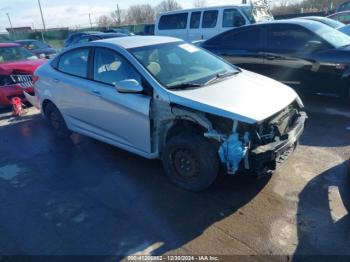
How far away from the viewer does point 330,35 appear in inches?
262

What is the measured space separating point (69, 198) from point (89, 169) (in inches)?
30.6

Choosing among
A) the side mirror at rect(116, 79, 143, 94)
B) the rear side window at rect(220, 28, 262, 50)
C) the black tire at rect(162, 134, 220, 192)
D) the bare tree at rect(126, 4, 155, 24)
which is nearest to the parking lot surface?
the black tire at rect(162, 134, 220, 192)

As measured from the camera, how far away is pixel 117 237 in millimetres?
3215

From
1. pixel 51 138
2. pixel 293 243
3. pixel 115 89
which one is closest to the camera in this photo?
pixel 293 243

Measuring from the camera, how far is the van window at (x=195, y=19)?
11.6m

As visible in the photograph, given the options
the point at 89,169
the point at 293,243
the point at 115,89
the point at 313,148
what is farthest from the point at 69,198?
the point at 313,148

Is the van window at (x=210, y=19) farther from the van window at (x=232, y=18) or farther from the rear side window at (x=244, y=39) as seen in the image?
the rear side window at (x=244, y=39)

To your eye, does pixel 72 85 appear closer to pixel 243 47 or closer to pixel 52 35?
pixel 243 47

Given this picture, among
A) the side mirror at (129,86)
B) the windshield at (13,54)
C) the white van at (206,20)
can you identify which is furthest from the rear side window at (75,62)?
the white van at (206,20)

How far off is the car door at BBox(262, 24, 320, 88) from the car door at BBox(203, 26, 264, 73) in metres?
0.18

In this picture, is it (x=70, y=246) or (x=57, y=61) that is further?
(x=57, y=61)

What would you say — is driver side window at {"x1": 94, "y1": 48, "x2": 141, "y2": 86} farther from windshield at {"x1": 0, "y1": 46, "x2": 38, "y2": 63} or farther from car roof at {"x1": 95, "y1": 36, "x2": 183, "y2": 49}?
windshield at {"x1": 0, "y1": 46, "x2": 38, "y2": 63}

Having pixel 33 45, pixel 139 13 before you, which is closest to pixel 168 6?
pixel 139 13

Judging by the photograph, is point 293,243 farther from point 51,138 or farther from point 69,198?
point 51,138
